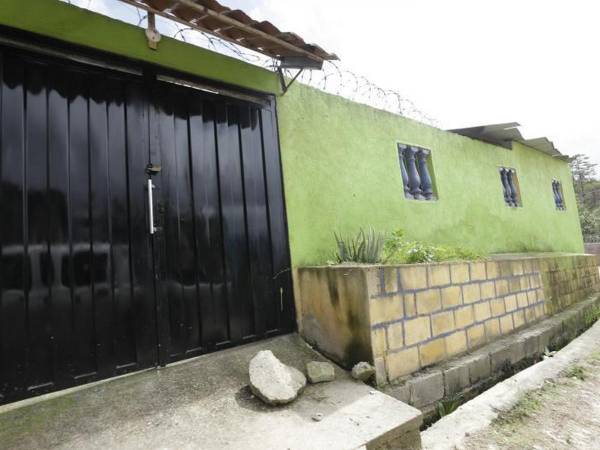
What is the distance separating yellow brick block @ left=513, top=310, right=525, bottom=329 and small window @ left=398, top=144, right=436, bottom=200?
1790 mm

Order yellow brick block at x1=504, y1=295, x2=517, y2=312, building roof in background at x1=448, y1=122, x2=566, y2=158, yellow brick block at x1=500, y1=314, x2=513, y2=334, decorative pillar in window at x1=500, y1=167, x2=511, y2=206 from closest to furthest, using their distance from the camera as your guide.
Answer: yellow brick block at x1=500, y1=314, x2=513, y2=334
yellow brick block at x1=504, y1=295, x2=517, y2=312
building roof in background at x1=448, y1=122, x2=566, y2=158
decorative pillar in window at x1=500, y1=167, x2=511, y2=206

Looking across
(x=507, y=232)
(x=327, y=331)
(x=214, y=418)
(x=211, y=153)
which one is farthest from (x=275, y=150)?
(x=507, y=232)

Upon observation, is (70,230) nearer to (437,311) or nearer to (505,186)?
(437,311)

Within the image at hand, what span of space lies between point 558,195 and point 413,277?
7.77 metres

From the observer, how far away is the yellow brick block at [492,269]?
3.65 m

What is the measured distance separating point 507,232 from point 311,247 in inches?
180

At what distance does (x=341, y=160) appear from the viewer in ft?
12.4

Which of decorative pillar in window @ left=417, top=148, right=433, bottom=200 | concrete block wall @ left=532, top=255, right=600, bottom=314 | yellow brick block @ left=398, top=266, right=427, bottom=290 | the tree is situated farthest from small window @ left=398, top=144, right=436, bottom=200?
the tree

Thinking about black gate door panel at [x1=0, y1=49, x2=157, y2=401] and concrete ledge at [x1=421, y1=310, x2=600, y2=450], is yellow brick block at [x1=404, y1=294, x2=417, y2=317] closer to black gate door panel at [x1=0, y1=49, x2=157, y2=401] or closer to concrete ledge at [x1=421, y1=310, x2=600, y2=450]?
concrete ledge at [x1=421, y1=310, x2=600, y2=450]

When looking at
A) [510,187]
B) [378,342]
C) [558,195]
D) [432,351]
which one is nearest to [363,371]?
[378,342]

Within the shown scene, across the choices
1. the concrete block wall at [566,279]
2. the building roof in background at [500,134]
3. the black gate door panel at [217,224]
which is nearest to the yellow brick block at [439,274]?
the black gate door panel at [217,224]

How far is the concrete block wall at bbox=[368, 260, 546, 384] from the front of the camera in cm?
257

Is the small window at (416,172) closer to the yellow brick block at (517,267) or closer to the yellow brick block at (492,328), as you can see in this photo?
the yellow brick block at (517,267)

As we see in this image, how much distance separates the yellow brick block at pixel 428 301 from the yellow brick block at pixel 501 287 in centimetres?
116
